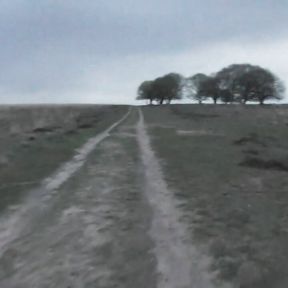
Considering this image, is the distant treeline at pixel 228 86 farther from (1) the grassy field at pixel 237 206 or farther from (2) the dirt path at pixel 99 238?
(2) the dirt path at pixel 99 238

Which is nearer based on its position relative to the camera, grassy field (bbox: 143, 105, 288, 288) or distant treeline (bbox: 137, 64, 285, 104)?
grassy field (bbox: 143, 105, 288, 288)

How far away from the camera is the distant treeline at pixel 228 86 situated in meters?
107

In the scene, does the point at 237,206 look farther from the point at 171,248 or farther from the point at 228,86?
the point at 228,86

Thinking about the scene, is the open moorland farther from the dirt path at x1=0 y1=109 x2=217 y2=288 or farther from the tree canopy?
the tree canopy

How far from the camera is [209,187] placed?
1346cm

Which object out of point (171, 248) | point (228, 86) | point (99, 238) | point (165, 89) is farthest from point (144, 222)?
point (165, 89)

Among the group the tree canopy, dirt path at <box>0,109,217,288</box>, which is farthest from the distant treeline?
dirt path at <box>0,109,217,288</box>

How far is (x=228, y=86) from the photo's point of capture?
4444 inches

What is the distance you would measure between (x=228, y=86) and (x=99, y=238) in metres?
106

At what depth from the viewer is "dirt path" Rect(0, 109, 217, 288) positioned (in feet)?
23.2

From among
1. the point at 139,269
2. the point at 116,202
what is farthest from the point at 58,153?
the point at 139,269

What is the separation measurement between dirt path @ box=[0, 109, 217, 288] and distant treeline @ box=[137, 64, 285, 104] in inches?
3754

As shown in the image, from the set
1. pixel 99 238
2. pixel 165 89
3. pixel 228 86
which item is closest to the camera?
pixel 99 238

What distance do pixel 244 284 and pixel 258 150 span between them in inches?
640
